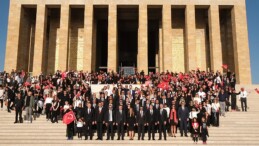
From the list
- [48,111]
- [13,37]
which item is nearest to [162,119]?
[48,111]

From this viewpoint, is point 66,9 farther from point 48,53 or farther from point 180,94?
point 180,94

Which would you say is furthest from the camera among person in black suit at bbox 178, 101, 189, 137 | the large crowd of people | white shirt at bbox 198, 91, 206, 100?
white shirt at bbox 198, 91, 206, 100

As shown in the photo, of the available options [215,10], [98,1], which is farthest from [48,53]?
[215,10]

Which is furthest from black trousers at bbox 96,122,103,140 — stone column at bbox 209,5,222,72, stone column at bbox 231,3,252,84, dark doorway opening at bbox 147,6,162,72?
stone column at bbox 231,3,252,84

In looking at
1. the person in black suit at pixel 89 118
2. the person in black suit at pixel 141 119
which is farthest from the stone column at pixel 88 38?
the person in black suit at pixel 141 119

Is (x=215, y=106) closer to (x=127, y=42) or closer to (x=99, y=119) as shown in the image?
(x=99, y=119)

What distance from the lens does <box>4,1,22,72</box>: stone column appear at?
30.3 metres

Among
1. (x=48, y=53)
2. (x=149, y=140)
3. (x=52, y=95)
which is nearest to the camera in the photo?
(x=149, y=140)

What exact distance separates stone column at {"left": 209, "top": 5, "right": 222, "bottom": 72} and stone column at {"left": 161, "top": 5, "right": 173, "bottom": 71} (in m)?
4.65

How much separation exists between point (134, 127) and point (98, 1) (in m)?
21.5

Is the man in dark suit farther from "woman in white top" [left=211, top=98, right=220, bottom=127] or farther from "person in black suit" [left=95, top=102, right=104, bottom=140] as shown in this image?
"person in black suit" [left=95, top=102, right=104, bottom=140]

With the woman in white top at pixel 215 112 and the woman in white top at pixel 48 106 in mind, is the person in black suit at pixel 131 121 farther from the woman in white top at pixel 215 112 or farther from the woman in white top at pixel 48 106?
the woman in white top at pixel 48 106

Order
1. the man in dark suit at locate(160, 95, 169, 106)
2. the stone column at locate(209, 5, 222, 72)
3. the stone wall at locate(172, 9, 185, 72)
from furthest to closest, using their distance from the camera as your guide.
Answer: the stone wall at locate(172, 9, 185, 72)
the stone column at locate(209, 5, 222, 72)
the man in dark suit at locate(160, 95, 169, 106)

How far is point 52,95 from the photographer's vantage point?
16328mm
